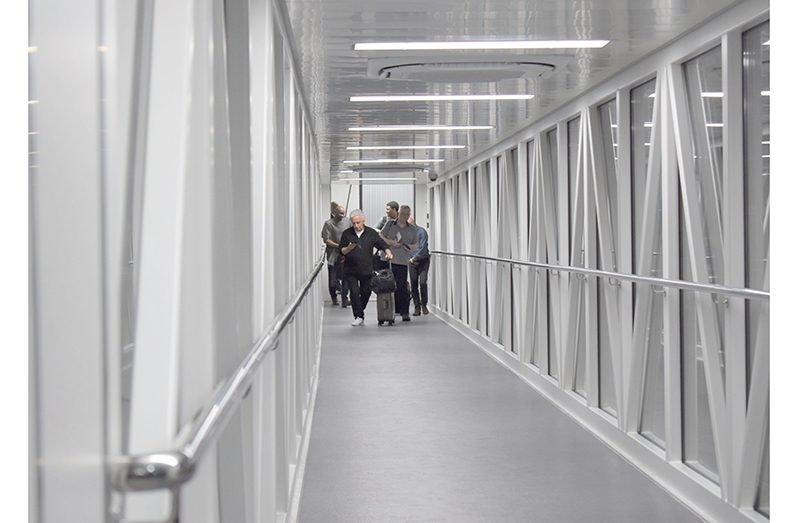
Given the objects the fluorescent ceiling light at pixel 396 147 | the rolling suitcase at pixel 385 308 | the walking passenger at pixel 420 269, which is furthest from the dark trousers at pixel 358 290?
the fluorescent ceiling light at pixel 396 147

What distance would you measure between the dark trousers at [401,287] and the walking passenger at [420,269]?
0.34 m

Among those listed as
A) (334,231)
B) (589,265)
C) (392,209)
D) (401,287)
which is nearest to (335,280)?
(334,231)

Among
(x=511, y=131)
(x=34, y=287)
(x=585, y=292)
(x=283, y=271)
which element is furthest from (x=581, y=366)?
(x=34, y=287)

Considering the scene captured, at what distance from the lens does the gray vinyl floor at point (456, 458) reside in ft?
17.7

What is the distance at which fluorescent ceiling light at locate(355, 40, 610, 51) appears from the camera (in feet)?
20.6

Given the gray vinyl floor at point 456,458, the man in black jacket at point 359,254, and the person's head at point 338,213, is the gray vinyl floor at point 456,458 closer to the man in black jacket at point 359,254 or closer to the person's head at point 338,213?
the man in black jacket at point 359,254

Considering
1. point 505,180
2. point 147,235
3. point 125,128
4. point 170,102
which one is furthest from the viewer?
point 505,180

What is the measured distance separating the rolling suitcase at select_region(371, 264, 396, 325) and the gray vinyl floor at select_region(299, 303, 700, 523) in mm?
4626

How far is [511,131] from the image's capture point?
443 inches

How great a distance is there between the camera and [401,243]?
16734mm

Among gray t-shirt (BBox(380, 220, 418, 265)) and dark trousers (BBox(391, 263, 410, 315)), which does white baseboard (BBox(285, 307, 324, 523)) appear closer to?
dark trousers (BBox(391, 263, 410, 315))

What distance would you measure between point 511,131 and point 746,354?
21.0 ft
